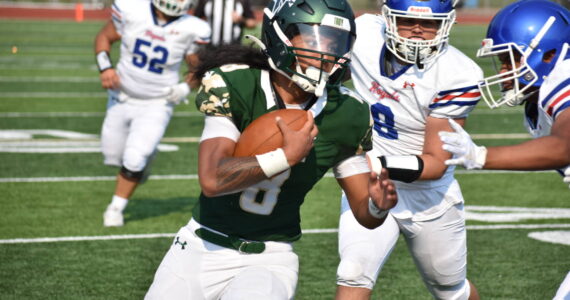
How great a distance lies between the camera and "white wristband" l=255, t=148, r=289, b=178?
3146mm

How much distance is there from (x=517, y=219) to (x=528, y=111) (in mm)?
3348

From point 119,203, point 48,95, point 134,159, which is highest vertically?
point 134,159

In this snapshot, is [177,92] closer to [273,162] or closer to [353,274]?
[353,274]

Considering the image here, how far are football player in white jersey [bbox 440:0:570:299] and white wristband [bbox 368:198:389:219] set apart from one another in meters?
0.35

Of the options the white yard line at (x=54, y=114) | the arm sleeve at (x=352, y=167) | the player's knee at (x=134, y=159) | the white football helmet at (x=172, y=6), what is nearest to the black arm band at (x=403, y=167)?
the arm sleeve at (x=352, y=167)

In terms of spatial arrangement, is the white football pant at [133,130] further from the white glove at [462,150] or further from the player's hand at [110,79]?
the white glove at [462,150]

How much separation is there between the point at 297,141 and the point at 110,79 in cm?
423

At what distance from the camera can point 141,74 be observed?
7266mm

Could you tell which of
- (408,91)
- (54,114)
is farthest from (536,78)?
(54,114)

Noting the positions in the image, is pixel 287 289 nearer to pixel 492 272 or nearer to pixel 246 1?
pixel 492 272

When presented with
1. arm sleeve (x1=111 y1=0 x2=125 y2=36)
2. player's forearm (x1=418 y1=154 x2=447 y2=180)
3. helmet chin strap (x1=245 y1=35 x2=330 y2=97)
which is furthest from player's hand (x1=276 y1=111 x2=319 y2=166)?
arm sleeve (x1=111 y1=0 x2=125 y2=36)

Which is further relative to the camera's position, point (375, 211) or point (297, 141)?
point (375, 211)

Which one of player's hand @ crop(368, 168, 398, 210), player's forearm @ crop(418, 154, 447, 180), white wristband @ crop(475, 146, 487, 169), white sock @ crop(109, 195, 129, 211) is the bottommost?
white sock @ crop(109, 195, 129, 211)

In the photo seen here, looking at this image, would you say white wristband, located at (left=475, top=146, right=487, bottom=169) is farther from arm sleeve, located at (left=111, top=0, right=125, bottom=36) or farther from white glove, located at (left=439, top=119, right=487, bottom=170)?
arm sleeve, located at (left=111, top=0, right=125, bottom=36)
